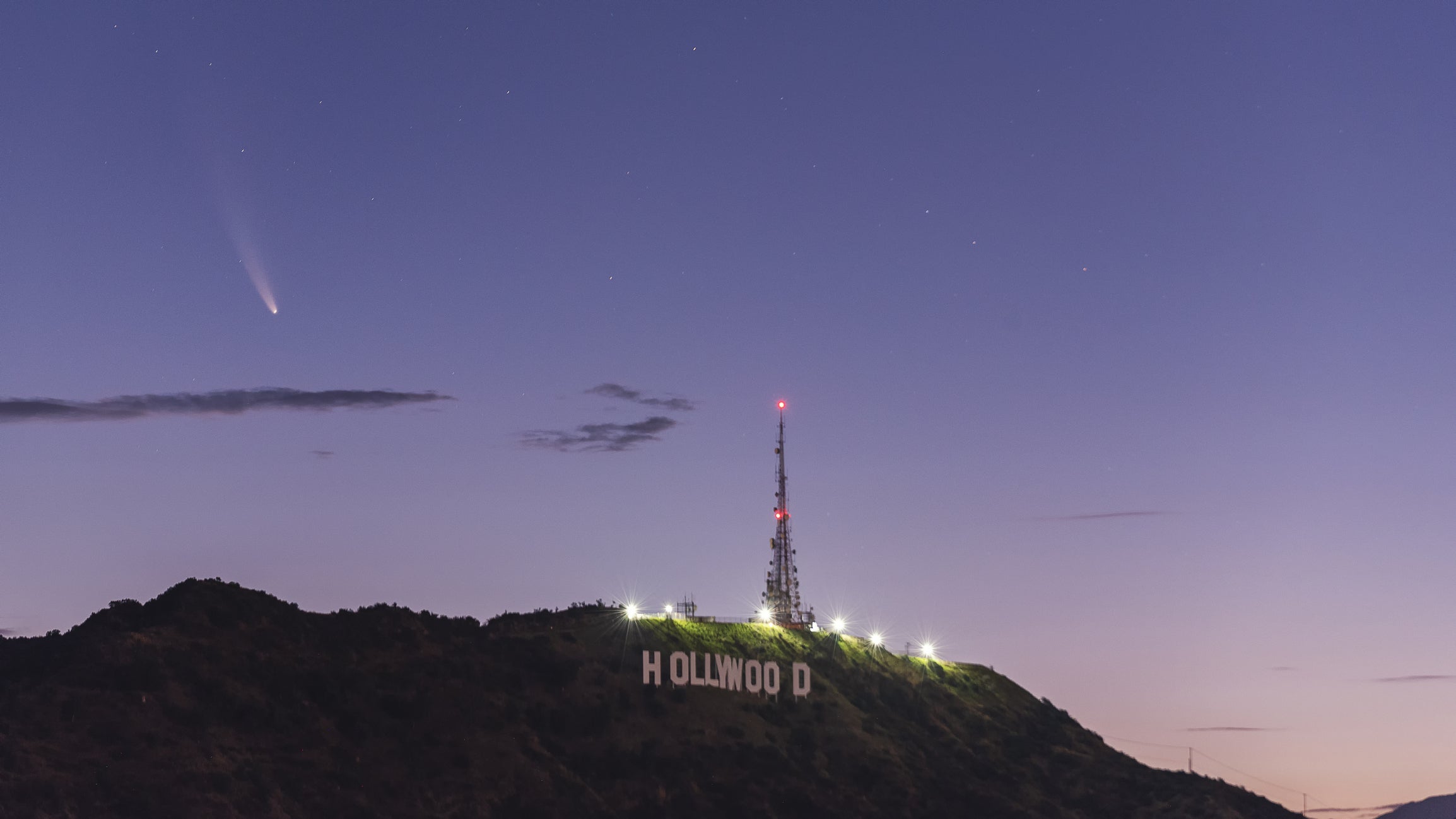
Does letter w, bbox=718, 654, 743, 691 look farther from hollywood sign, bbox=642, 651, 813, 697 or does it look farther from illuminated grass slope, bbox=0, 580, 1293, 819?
illuminated grass slope, bbox=0, 580, 1293, 819

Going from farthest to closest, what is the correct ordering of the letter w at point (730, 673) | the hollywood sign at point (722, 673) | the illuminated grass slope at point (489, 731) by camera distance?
the letter w at point (730, 673), the hollywood sign at point (722, 673), the illuminated grass slope at point (489, 731)

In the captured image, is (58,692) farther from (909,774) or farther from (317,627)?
(909,774)

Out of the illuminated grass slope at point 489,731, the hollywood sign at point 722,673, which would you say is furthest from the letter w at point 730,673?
the illuminated grass slope at point 489,731

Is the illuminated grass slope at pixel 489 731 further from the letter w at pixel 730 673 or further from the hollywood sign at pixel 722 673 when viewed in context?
the hollywood sign at pixel 722 673

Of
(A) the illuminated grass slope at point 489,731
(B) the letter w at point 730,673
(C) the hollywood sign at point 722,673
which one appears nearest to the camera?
(A) the illuminated grass slope at point 489,731

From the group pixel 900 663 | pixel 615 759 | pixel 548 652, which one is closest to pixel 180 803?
pixel 615 759

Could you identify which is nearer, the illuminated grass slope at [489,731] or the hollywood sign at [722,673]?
the illuminated grass slope at [489,731]
